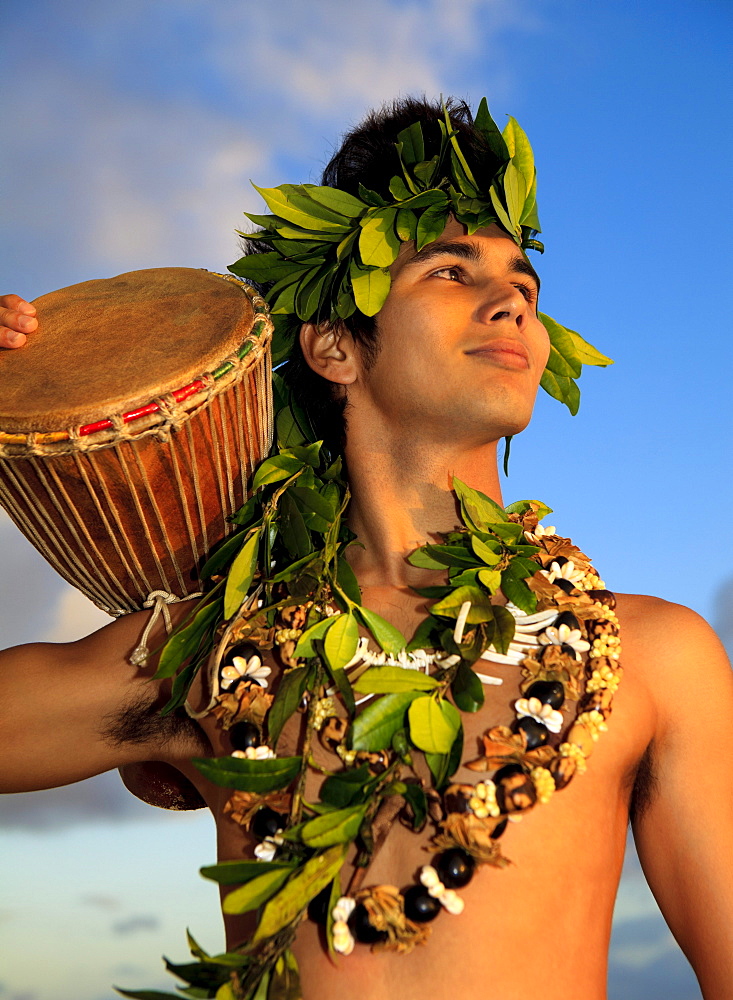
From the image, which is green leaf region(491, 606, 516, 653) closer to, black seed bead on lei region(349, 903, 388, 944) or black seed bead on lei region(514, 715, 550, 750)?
black seed bead on lei region(514, 715, 550, 750)

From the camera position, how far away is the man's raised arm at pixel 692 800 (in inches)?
73.7

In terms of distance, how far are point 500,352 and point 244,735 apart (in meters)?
0.99

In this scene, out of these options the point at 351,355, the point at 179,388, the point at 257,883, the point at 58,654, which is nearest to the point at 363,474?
the point at 351,355

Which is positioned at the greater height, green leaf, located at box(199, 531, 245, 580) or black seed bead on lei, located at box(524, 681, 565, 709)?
green leaf, located at box(199, 531, 245, 580)

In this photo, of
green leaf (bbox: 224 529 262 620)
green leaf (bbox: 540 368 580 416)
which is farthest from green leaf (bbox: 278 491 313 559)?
green leaf (bbox: 540 368 580 416)

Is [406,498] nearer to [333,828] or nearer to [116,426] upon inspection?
[116,426]

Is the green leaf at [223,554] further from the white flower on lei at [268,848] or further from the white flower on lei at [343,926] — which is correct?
the white flower on lei at [343,926]

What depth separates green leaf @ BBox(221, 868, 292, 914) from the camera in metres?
1.56

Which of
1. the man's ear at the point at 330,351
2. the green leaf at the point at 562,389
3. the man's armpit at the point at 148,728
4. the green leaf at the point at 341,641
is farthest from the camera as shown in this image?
the green leaf at the point at 562,389

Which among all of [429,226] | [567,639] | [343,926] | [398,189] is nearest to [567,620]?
[567,639]

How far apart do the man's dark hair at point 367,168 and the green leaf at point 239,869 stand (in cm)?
111

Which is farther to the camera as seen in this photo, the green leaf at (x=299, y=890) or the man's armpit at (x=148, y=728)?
the man's armpit at (x=148, y=728)

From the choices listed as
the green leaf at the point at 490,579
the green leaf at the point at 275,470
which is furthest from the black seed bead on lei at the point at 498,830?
the green leaf at the point at 275,470

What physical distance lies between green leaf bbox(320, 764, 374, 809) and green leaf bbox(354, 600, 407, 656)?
0.26 m
